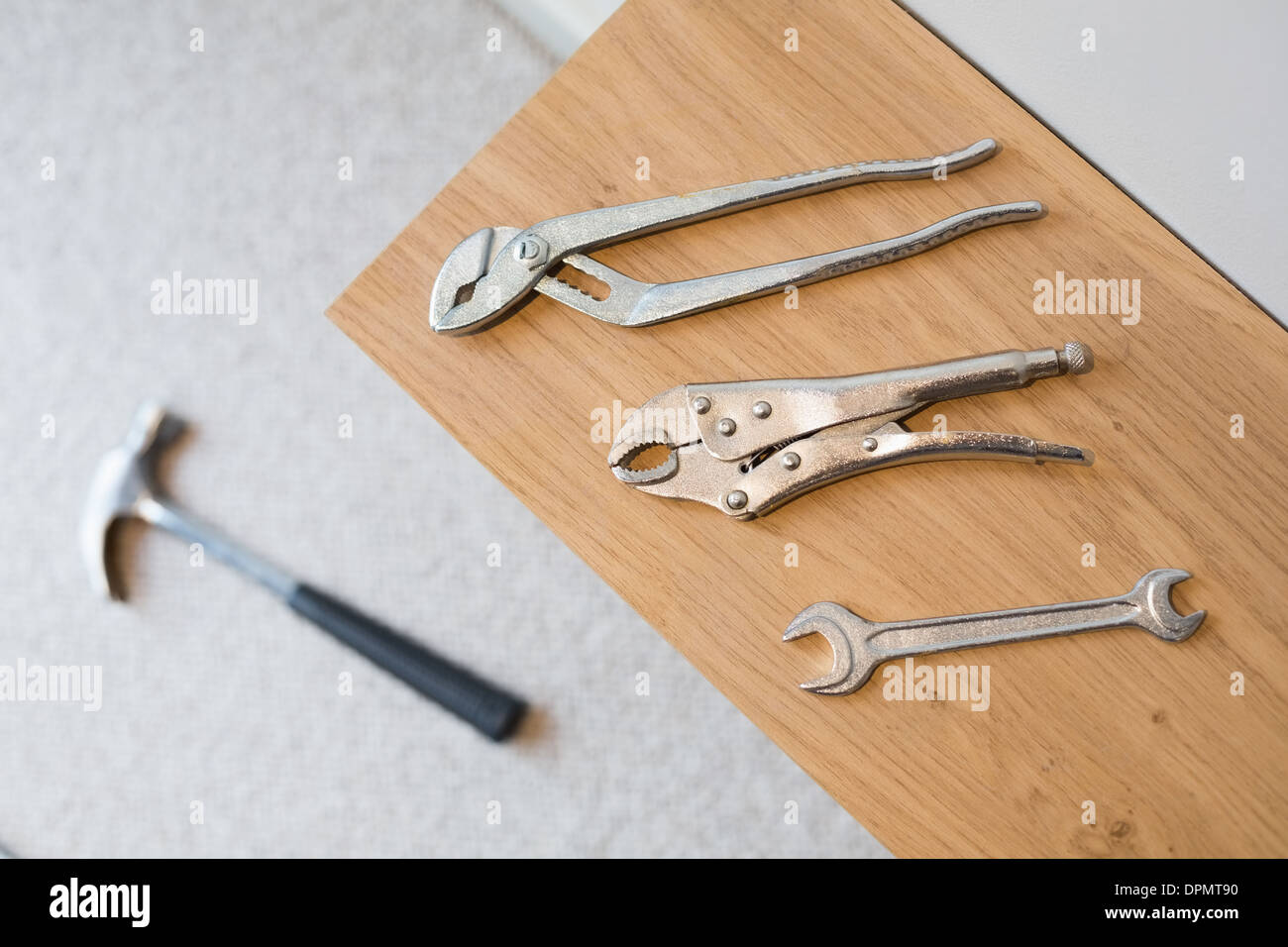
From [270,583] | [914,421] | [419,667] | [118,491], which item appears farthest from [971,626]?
[118,491]

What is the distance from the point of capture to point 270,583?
1.03 m

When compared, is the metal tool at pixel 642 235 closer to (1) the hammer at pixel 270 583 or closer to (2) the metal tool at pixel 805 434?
(2) the metal tool at pixel 805 434

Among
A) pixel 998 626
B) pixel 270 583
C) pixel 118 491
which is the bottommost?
pixel 998 626

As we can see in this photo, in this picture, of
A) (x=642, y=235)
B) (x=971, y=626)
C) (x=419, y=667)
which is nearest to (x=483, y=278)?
(x=642, y=235)

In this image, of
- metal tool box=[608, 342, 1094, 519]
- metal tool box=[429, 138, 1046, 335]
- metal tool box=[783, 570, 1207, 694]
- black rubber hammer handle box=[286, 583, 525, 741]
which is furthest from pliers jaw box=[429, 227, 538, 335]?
black rubber hammer handle box=[286, 583, 525, 741]

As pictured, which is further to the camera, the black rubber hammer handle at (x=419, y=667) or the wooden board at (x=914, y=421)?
the black rubber hammer handle at (x=419, y=667)

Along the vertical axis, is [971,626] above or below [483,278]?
below

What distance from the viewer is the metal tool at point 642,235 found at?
0.60m

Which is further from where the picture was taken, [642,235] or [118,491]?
[118,491]

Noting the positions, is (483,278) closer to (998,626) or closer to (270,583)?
(998,626)

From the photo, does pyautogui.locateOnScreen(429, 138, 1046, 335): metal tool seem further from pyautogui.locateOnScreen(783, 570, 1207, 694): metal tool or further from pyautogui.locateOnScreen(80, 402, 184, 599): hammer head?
pyautogui.locateOnScreen(80, 402, 184, 599): hammer head

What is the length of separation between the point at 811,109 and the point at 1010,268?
0.52 feet

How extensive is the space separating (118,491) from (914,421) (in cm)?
83

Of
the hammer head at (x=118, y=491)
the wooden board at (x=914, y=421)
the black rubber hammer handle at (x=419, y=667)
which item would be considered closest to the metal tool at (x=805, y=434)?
the wooden board at (x=914, y=421)
